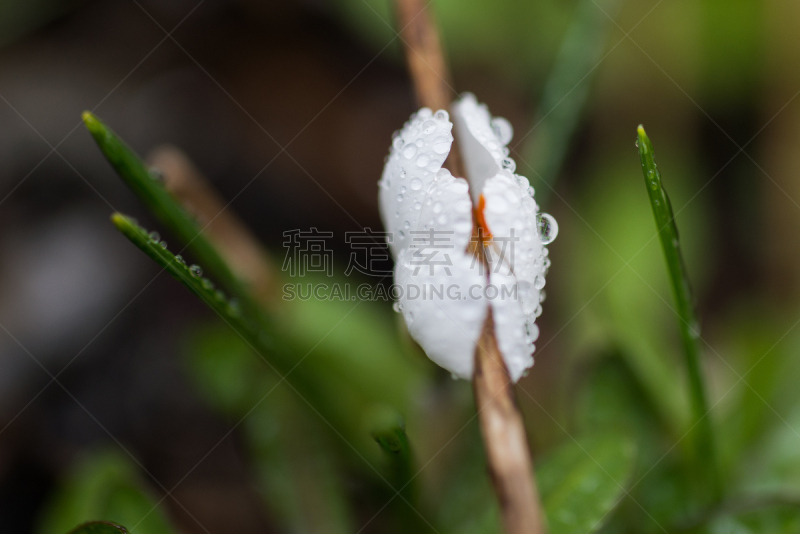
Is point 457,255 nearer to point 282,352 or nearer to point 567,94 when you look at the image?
point 282,352

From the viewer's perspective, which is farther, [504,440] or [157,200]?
[157,200]

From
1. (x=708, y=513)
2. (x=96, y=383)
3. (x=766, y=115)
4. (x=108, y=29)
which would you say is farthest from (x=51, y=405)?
(x=766, y=115)

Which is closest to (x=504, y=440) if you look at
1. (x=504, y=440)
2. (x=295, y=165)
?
(x=504, y=440)

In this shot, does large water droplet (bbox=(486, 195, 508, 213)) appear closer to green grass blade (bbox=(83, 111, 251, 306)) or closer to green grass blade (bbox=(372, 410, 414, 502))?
green grass blade (bbox=(372, 410, 414, 502))

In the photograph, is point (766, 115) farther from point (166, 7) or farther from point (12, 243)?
point (12, 243)

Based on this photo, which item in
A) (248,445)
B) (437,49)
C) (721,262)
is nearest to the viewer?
(437,49)

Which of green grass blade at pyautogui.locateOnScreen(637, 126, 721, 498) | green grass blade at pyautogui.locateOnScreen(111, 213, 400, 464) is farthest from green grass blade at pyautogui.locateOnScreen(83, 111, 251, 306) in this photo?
green grass blade at pyautogui.locateOnScreen(637, 126, 721, 498)
